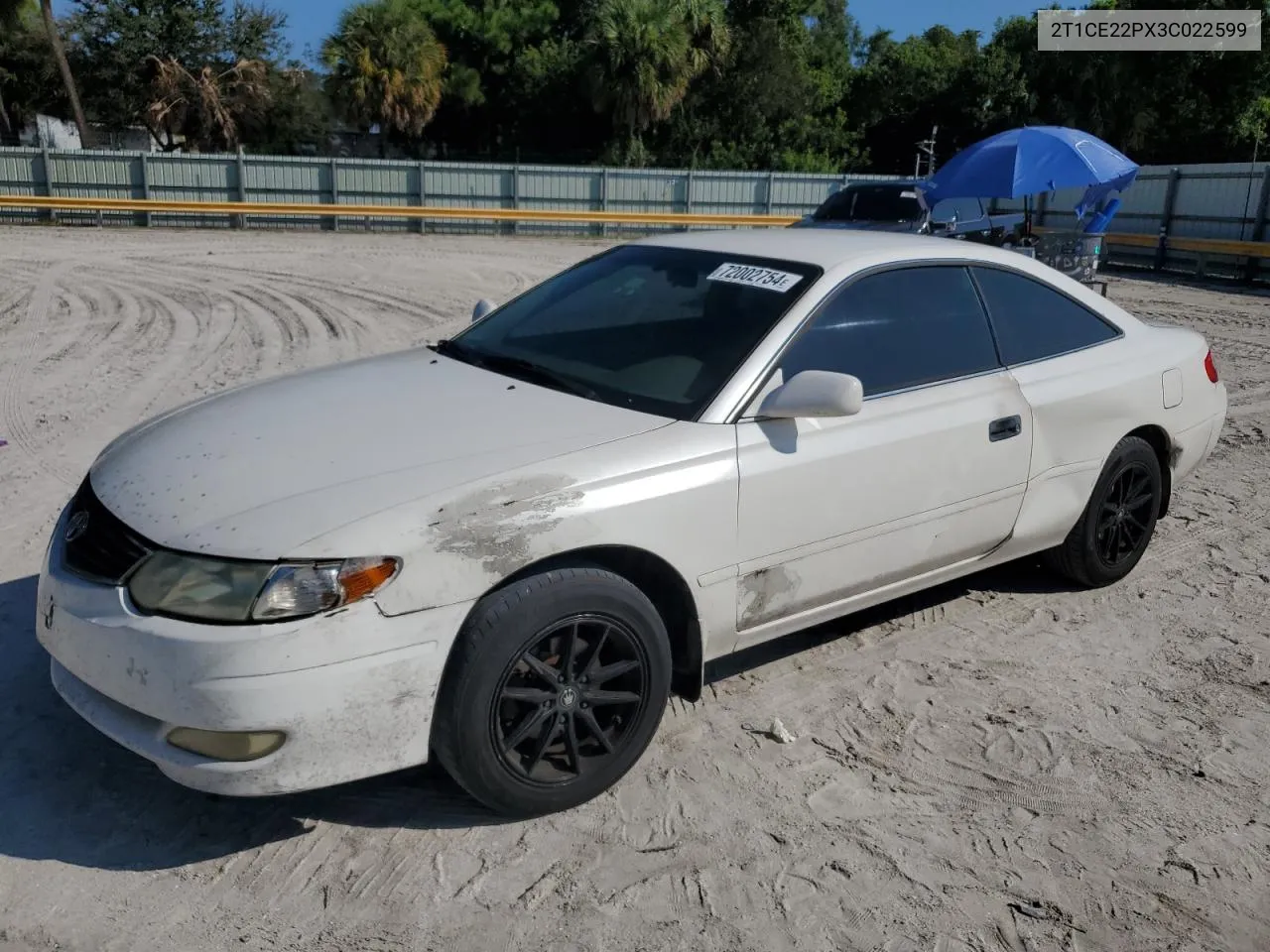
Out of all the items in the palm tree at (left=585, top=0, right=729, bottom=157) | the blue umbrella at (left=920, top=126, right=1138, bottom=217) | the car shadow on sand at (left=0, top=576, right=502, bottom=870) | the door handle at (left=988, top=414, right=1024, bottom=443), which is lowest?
the car shadow on sand at (left=0, top=576, right=502, bottom=870)

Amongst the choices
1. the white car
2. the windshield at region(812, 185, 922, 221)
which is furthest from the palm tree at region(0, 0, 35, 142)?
the white car

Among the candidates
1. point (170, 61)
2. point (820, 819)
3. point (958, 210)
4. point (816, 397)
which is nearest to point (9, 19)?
point (170, 61)

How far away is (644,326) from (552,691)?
57.7 inches

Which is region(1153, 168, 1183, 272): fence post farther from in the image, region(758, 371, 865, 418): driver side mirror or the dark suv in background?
region(758, 371, 865, 418): driver side mirror

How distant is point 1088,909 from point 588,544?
1.61 m

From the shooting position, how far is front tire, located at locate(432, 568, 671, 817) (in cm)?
293

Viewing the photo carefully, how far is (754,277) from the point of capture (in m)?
4.00

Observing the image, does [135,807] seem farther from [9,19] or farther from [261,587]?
[9,19]

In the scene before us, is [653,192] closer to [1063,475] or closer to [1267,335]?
[1267,335]

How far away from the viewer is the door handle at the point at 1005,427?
4.14 meters

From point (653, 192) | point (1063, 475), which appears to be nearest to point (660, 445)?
point (1063, 475)

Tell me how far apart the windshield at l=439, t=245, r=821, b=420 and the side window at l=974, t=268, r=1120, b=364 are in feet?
3.01

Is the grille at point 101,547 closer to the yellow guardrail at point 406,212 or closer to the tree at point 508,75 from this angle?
the yellow guardrail at point 406,212

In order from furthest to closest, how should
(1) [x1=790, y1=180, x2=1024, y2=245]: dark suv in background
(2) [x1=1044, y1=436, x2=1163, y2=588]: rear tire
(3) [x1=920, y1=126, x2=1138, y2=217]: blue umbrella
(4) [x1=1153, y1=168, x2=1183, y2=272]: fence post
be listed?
(4) [x1=1153, y1=168, x2=1183, y2=272]: fence post
(1) [x1=790, y1=180, x2=1024, y2=245]: dark suv in background
(3) [x1=920, y1=126, x2=1138, y2=217]: blue umbrella
(2) [x1=1044, y1=436, x2=1163, y2=588]: rear tire
